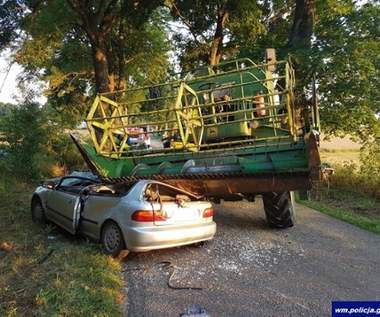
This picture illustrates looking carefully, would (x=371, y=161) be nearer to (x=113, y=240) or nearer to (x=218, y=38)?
(x=218, y=38)

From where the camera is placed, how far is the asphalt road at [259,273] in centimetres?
445

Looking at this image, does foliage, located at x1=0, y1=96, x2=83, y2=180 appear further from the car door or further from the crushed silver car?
the crushed silver car

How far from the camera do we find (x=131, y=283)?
504cm

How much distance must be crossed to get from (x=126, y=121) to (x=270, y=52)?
355 cm

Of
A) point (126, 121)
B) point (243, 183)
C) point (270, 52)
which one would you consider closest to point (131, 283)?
point (243, 183)

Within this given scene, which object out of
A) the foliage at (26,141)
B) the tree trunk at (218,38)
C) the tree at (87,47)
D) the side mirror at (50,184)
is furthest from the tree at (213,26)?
the side mirror at (50,184)

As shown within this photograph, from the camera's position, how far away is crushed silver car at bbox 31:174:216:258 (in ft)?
18.2

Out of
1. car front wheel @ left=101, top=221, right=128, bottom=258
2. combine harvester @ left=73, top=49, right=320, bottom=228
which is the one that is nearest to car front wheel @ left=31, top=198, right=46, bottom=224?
combine harvester @ left=73, top=49, right=320, bottom=228

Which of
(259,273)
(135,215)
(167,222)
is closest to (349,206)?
(259,273)

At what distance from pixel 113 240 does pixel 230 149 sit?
109 inches

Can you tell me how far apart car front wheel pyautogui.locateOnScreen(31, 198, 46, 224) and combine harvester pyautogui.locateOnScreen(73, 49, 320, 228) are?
1.47m

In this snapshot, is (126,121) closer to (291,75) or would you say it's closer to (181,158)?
(181,158)

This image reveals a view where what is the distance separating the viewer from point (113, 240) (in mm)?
5832

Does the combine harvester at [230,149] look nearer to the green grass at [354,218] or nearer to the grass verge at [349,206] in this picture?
the green grass at [354,218]
